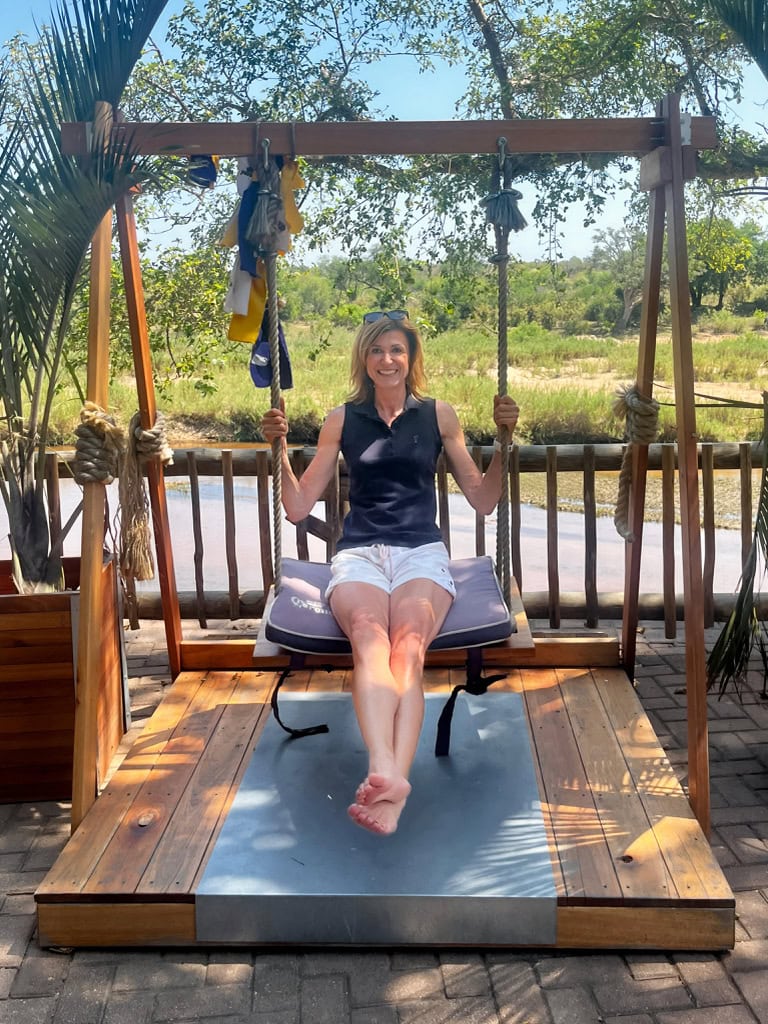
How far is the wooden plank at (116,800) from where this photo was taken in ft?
8.11

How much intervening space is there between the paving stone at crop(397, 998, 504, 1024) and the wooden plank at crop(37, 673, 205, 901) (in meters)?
0.88

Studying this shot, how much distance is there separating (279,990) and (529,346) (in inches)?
632

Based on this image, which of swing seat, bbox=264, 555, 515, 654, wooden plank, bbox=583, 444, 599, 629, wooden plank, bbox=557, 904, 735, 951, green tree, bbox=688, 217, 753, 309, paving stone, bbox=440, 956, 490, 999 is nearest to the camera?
paving stone, bbox=440, 956, 490, 999

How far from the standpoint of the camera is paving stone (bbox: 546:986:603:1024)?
2.11 meters

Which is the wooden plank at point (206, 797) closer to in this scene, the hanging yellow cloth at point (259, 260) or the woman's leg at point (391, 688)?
the woman's leg at point (391, 688)

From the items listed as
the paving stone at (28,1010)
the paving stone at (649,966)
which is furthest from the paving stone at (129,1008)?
the paving stone at (649,966)

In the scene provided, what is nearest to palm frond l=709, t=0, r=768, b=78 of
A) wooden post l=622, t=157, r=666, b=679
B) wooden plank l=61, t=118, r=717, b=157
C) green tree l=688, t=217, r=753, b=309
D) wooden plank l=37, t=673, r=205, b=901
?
wooden plank l=61, t=118, r=717, b=157

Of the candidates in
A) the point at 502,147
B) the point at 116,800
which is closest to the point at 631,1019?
the point at 116,800

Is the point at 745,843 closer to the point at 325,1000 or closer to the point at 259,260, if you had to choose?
the point at 325,1000

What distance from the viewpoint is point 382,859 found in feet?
8.25

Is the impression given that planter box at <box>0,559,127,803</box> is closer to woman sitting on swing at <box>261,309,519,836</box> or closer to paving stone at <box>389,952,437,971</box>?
woman sitting on swing at <box>261,309,519,836</box>

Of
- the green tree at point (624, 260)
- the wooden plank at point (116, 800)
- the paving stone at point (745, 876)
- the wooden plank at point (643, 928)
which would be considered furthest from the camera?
the green tree at point (624, 260)

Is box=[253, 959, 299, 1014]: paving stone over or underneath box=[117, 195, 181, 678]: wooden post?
underneath

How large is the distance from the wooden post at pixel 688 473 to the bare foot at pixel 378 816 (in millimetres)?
953
